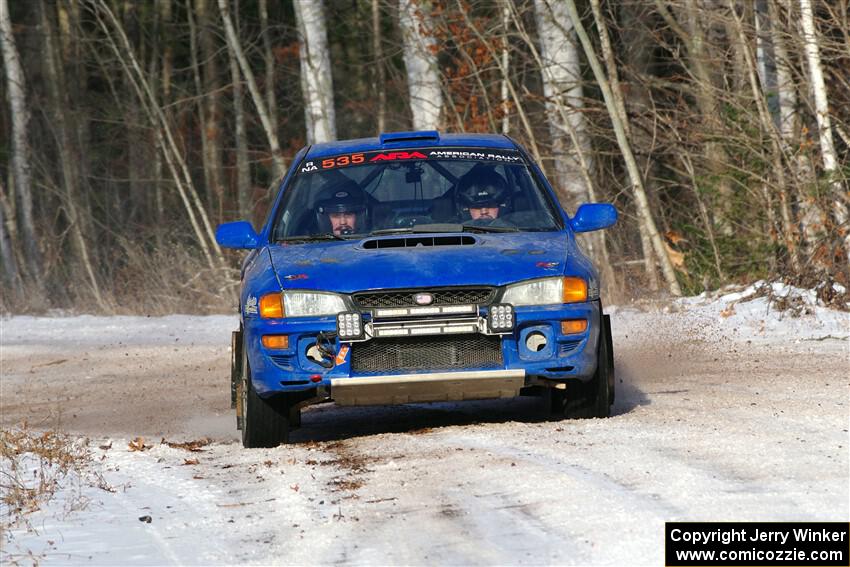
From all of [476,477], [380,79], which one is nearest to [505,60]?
[380,79]

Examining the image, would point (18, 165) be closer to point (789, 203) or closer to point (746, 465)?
point (789, 203)

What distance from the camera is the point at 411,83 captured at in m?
22.0

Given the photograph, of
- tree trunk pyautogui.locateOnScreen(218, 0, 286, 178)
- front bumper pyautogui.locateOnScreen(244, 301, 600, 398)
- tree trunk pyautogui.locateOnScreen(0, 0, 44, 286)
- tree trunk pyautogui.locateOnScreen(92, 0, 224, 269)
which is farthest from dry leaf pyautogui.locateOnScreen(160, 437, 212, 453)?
tree trunk pyautogui.locateOnScreen(0, 0, 44, 286)

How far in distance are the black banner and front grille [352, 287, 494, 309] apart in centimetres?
260

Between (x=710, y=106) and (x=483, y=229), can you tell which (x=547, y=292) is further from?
(x=710, y=106)

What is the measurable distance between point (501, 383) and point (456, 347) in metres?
0.31

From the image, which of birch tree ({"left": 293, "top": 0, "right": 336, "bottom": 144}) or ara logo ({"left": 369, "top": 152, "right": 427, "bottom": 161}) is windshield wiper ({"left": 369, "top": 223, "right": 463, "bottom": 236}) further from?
birch tree ({"left": 293, "top": 0, "right": 336, "bottom": 144})

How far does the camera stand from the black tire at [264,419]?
8.27m

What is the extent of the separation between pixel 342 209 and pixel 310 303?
133 cm

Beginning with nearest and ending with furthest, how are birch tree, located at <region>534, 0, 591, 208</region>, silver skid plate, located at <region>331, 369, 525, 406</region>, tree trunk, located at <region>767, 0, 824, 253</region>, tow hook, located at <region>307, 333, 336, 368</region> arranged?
1. silver skid plate, located at <region>331, 369, 525, 406</region>
2. tow hook, located at <region>307, 333, 336, 368</region>
3. tree trunk, located at <region>767, 0, 824, 253</region>
4. birch tree, located at <region>534, 0, 591, 208</region>

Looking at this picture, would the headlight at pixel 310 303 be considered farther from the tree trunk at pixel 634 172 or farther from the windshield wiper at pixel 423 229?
the tree trunk at pixel 634 172

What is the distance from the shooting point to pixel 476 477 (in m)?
Answer: 6.66

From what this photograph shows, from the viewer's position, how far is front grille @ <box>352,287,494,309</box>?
7.83 m

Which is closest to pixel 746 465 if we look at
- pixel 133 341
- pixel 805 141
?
pixel 805 141
